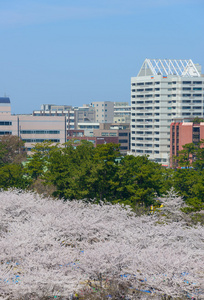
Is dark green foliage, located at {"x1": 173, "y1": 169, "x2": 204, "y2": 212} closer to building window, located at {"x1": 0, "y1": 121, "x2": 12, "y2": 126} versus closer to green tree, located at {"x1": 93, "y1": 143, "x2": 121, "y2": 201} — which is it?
green tree, located at {"x1": 93, "y1": 143, "x2": 121, "y2": 201}

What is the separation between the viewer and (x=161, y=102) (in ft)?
461

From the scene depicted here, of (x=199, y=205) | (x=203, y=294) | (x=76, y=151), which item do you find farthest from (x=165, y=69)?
(x=203, y=294)

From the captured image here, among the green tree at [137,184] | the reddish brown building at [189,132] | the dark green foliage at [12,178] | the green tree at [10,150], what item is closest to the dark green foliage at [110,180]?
the green tree at [137,184]

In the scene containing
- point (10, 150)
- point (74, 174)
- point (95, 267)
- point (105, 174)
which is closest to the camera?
point (95, 267)

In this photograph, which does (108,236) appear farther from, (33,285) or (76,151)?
(76,151)

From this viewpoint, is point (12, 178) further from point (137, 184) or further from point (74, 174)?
point (137, 184)

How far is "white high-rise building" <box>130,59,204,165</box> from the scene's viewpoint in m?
139

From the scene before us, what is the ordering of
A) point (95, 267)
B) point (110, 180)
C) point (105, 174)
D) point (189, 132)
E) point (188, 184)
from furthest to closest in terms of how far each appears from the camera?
point (189, 132) → point (188, 184) → point (105, 174) → point (110, 180) → point (95, 267)

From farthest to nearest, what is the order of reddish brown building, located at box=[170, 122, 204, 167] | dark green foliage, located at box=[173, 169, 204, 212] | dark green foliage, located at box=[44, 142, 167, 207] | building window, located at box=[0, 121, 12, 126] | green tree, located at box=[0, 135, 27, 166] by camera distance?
reddish brown building, located at box=[170, 122, 204, 167] < building window, located at box=[0, 121, 12, 126] < green tree, located at box=[0, 135, 27, 166] < dark green foliage, located at box=[173, 169, 204, 212] < dark green foliage, located at box=[44, 142, 167, 207]

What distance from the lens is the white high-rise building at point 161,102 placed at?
139m

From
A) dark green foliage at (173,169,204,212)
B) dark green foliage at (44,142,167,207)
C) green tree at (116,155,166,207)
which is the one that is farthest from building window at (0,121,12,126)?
green tree at (116,155,166,207)

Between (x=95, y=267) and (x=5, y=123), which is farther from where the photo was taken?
(x=5, y=123)

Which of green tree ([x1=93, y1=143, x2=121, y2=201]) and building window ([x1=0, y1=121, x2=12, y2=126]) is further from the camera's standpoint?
building window ([x1=0, y1=121, x2=12, y2=126])

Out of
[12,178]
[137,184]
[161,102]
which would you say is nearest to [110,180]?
[137,184]
